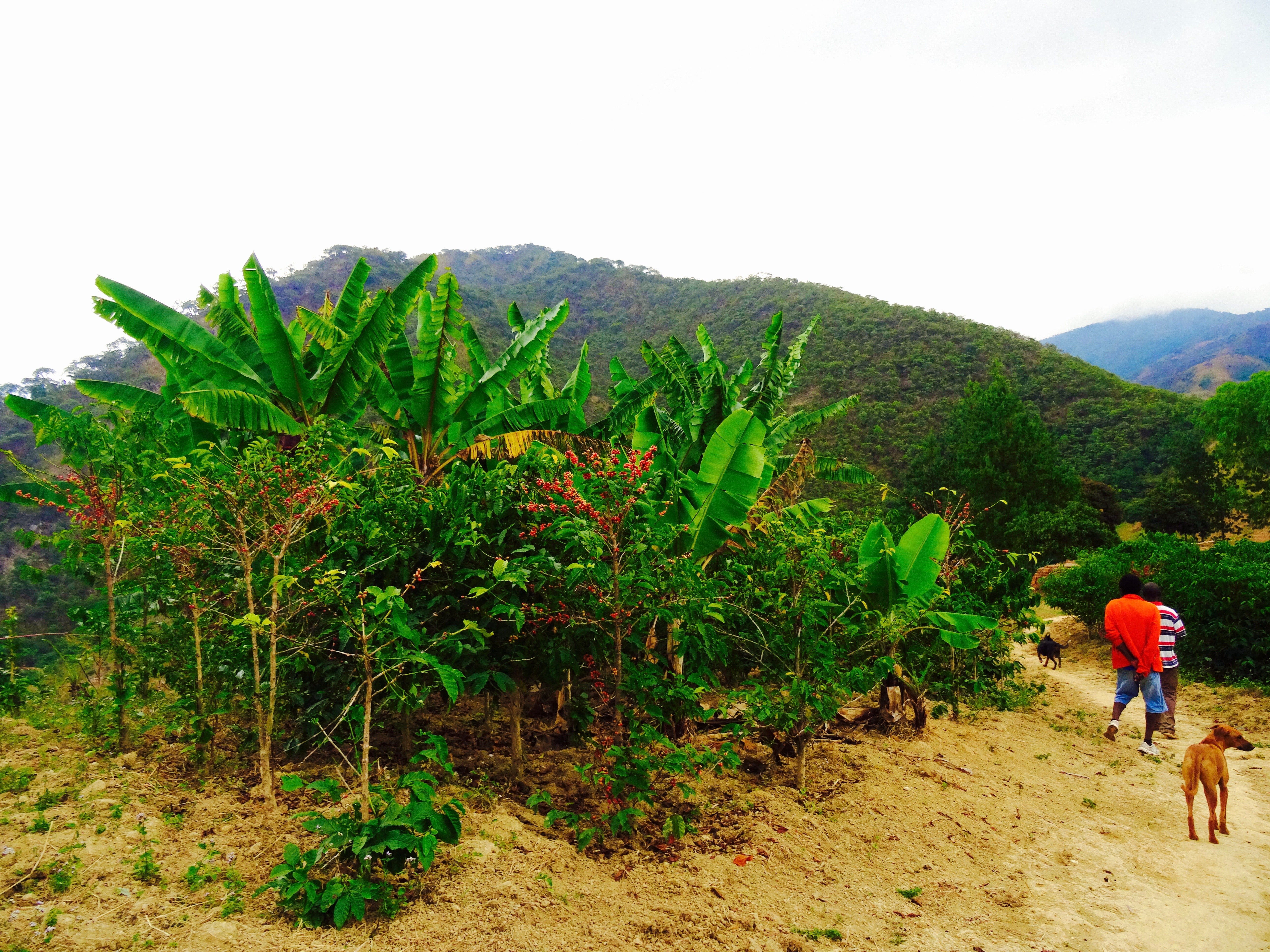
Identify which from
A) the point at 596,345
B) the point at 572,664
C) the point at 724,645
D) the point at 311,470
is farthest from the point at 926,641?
the point at 596,345

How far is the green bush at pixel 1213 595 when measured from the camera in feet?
25.0

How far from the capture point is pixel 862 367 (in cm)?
3516

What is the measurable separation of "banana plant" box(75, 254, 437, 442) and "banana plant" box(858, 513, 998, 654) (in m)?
5.95

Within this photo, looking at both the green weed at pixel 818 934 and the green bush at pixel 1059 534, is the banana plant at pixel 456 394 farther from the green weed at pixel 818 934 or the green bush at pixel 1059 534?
the green bush at pixel 1059 534

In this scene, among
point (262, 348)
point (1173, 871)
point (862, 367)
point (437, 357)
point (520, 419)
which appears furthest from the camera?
point (862, 367)

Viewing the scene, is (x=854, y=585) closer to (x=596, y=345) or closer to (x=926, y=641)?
(x=926, y=641)

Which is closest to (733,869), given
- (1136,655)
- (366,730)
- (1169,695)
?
(366,730)

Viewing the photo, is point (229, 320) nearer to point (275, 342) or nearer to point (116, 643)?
point (275, 342)

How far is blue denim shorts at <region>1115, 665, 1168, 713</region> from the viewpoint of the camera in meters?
6.08

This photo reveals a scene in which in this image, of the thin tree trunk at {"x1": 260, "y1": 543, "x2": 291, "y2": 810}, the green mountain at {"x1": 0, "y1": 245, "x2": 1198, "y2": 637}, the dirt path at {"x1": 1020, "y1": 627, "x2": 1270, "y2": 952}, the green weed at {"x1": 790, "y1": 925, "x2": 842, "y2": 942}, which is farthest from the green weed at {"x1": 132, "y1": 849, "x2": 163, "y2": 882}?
the green mountain at {"x1": 0, "y1": 245, "x2": 1198, "y2": 637}

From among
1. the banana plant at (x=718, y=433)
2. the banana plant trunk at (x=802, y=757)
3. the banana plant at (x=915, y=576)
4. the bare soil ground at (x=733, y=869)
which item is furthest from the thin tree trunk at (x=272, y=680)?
the banana plant at (x=915, y=576)

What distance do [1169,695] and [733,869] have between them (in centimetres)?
559

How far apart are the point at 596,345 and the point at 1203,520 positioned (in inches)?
1394

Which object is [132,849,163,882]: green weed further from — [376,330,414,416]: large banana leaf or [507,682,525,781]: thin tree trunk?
[376,330,414,416]: large banana leaf
